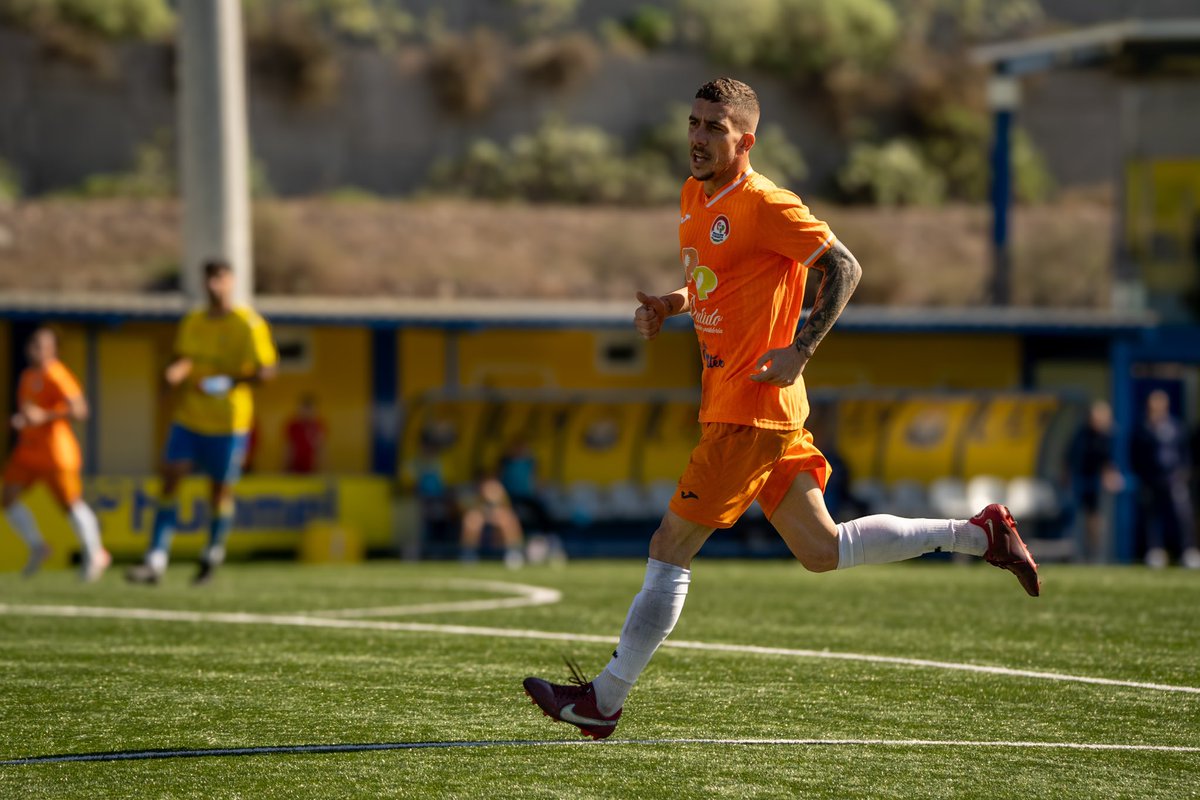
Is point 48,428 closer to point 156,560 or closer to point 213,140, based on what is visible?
point 156,560

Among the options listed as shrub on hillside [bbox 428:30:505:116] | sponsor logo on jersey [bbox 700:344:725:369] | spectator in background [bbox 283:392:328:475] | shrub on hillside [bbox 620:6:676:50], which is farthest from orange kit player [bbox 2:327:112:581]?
shrub on hillside [bbox 620:6:676:50]

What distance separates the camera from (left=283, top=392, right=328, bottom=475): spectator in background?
21328 mm

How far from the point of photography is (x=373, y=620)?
958cm

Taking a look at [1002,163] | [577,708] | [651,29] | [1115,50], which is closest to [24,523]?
[577,708]

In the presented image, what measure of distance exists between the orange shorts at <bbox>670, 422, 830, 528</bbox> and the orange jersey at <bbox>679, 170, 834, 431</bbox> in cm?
4

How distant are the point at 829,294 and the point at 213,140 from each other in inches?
622

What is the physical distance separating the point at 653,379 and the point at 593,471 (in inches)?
87.6

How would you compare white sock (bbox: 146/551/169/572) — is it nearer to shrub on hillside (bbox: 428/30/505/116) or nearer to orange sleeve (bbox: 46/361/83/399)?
orange sleeve (bbox: 46/361/83/399)

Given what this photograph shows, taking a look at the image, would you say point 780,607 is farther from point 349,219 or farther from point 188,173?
point 349,219

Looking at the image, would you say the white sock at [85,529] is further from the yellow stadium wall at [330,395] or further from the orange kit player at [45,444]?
the yellow stadium wall at [330,395]

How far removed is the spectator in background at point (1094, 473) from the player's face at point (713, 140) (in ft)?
48.9

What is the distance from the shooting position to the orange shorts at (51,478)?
1370 cm

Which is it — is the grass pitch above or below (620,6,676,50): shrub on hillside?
below

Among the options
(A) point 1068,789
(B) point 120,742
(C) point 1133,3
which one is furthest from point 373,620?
(C) point 1133,3
